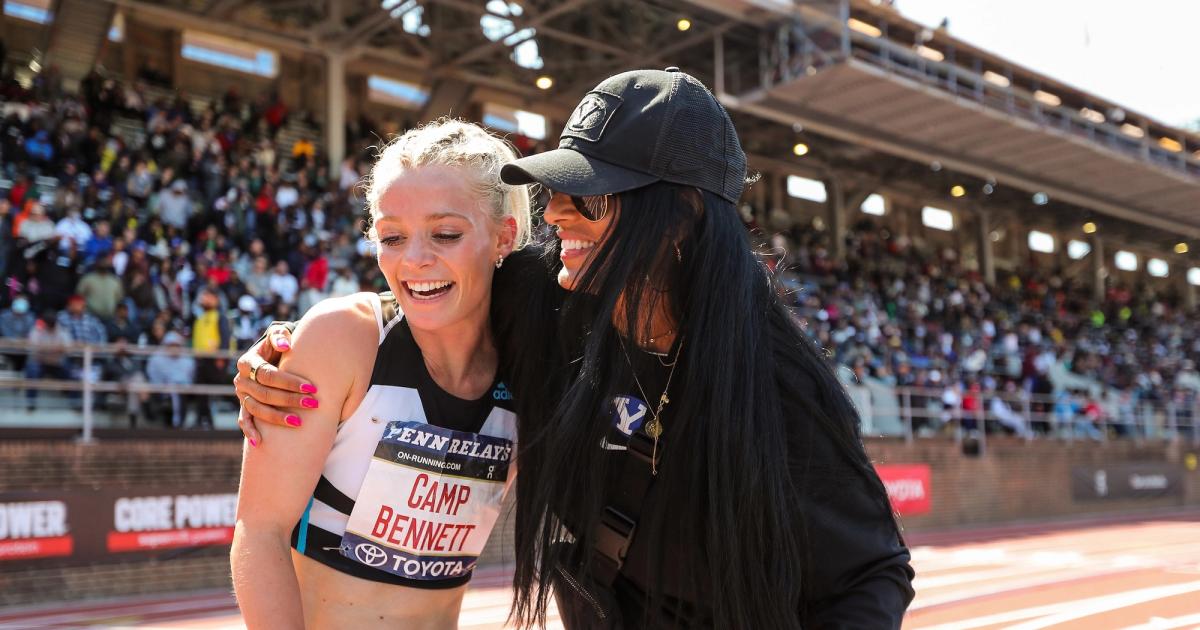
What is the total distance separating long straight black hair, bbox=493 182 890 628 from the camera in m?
1.66

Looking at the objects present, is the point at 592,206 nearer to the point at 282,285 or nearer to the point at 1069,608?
the point at 1069,608

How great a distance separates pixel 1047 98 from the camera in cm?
2344

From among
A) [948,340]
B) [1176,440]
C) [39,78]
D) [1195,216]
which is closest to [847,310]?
[948,340]

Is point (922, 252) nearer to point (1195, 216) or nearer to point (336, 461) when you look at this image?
point (1195, 216)

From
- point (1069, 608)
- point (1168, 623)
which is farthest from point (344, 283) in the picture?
point (1168, 623)

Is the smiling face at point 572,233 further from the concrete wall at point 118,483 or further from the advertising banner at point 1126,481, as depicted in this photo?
the advertising banner at point 1126,481

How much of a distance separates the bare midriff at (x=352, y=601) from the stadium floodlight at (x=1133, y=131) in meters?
27.6

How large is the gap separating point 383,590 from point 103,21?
18863mm

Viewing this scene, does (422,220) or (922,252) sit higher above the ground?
(922,252)

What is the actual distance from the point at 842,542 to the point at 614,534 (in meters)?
0.40

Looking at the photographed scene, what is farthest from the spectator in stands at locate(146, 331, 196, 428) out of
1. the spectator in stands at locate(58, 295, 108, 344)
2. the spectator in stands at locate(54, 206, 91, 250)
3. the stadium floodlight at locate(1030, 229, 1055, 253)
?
the stadium floodlight at locate(1030, 229, 1055, 253)

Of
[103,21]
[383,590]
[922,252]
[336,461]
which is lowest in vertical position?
[383,590]

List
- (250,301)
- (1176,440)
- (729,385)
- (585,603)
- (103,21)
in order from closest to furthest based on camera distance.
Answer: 1. (729,385)
2. (585,603)
3. (250,301)
4. (103,21)
5. (1176,440)

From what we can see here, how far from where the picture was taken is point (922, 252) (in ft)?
99.1
